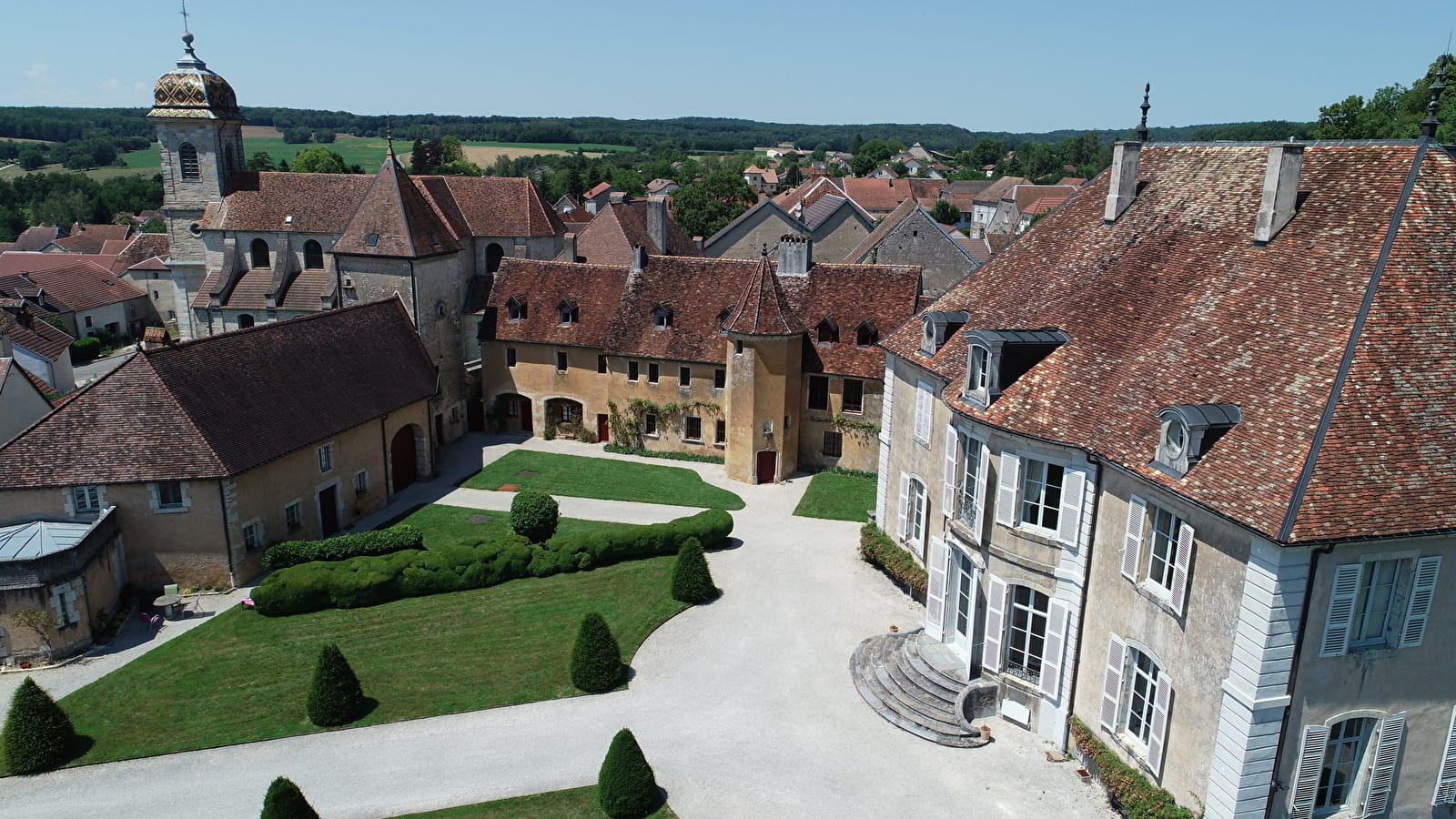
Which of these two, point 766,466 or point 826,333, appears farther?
point 826,333

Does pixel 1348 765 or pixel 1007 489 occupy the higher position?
pixel 1007 489

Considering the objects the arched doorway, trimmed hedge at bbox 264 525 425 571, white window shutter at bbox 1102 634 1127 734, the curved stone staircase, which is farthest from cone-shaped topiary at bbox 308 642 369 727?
white window shutter at bbox 1102 634 1127 734

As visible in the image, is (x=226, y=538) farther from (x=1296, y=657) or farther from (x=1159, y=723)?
(x=1296, y=657)

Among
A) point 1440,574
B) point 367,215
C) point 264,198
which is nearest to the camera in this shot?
point 1440,574

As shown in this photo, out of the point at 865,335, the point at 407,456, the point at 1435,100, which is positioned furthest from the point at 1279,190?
Answer: the point at 407,456

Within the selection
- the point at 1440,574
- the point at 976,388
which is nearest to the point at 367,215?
the point at 976,388

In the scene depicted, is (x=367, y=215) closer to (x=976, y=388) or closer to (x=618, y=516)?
(x=618, y=516)
